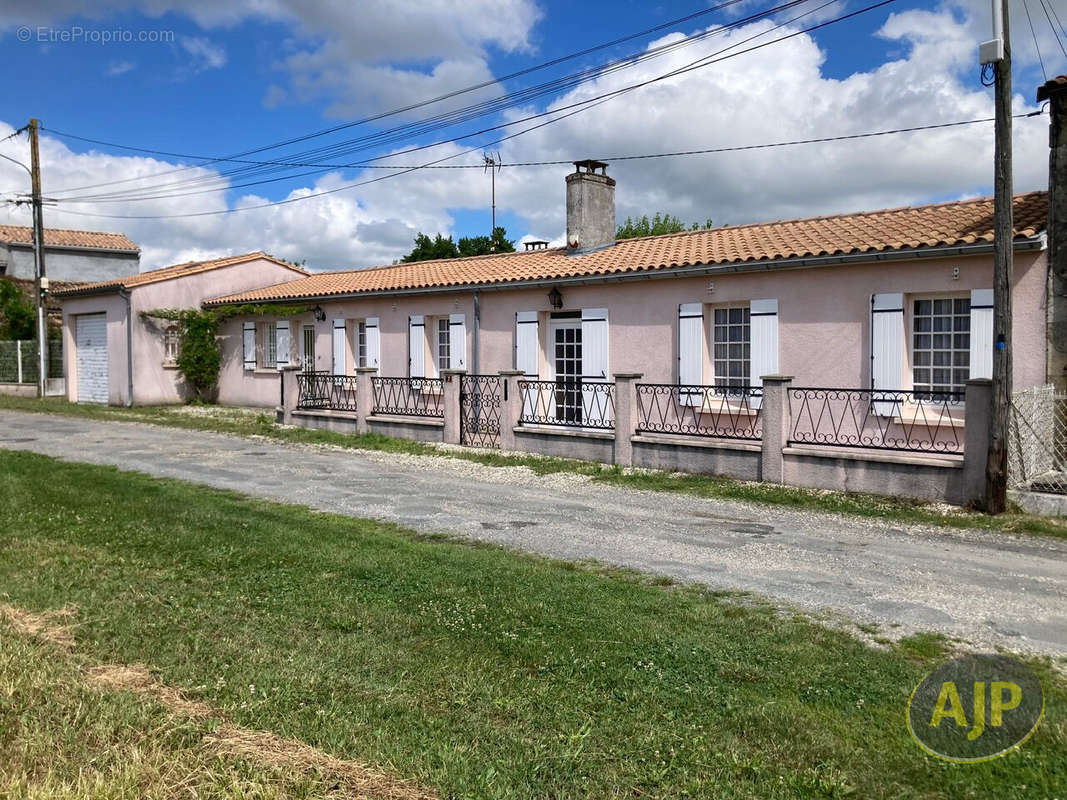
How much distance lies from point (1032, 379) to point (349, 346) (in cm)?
1411

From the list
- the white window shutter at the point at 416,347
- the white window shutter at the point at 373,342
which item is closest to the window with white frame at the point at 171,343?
the white window shutter at the point at 373,342

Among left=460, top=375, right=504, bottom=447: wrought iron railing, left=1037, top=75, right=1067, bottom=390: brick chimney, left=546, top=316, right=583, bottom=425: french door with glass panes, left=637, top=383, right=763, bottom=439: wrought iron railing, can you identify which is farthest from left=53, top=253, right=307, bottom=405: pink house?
left=1037, top=75, right=1067, bottom=390: brick chimney

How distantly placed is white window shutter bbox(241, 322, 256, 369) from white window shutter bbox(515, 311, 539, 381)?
391 inches

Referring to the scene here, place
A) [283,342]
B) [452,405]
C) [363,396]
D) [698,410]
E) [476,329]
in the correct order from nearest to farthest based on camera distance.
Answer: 1. [698,410]
2. [452,405]
3. [363,396]
4. [476,329]
5. [283,342]

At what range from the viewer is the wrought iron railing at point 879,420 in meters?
10.6

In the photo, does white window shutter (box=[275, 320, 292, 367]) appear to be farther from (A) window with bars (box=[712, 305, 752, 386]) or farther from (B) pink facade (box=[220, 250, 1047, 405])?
(A) window with bars (box=[712, 305, 752, 386])

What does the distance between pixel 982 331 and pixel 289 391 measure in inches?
516

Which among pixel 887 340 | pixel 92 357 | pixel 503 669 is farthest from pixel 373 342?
pixel 503 669

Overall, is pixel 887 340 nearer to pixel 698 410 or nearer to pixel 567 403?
pixel 698 410

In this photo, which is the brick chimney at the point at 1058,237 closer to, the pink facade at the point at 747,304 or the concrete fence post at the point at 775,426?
the pink facade at the point at 747,304

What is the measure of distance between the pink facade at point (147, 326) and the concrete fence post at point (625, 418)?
52.1 feet

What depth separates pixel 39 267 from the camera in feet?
83.7

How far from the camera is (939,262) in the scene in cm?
1085

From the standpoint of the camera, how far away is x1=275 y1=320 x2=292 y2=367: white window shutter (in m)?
21.4
